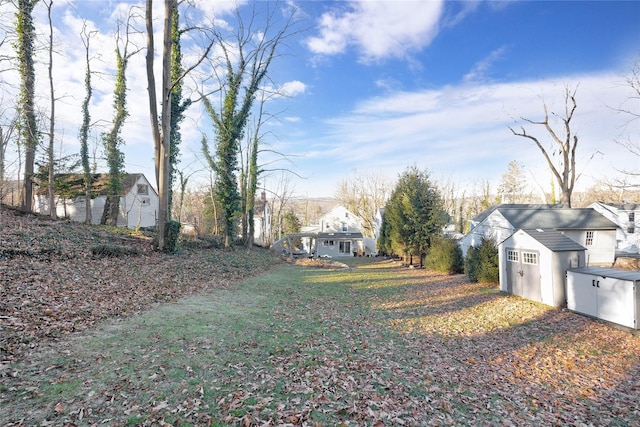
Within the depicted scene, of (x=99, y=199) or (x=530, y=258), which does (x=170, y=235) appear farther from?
(x=99, y=199)

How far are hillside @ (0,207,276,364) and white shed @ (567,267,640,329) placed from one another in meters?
13.4

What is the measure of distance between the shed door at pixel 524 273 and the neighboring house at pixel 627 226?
2457cm

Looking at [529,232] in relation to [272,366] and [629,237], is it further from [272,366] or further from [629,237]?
[629,237]

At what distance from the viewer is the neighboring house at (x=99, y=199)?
81.6ft

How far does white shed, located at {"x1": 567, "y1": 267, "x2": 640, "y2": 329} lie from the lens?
9820mm

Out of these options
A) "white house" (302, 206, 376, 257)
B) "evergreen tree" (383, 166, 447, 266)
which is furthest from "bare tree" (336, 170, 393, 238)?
"evergreen tree" (383, 166, 447, 266)

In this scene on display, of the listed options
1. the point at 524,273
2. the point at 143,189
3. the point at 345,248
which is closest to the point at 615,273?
the point at 524,273

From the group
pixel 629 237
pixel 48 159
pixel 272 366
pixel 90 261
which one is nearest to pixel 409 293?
pixel 272 366

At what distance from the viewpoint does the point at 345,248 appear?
1690 inches

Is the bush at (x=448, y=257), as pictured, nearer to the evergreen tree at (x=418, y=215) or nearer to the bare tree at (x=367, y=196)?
the evergreen tree at (x=418, y=215)

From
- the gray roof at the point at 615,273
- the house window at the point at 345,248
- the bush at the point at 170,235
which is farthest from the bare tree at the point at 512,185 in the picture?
the bush at the point at 170,235

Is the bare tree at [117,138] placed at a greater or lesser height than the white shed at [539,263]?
greater

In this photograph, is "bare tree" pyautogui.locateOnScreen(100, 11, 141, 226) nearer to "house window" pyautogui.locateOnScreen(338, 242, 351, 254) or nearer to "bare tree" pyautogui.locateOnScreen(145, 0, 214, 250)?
"bare tree" pyautogui.locateOnScreen(145, 0, 214, 250)

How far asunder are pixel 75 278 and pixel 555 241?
17.3m
